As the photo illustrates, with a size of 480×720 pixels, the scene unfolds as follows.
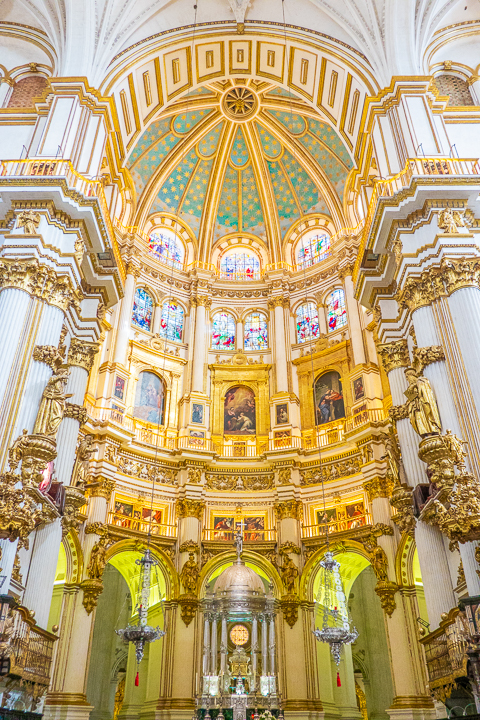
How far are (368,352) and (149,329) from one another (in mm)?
9626

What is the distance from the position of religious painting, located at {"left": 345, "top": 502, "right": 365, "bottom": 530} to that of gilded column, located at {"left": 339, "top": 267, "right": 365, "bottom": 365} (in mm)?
5492

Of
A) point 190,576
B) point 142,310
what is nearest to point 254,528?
point 190,576

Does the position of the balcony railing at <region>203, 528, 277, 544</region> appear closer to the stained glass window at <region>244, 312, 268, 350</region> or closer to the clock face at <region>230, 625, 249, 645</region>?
A: the clock face at <region>230, 625, 249, 645</region>

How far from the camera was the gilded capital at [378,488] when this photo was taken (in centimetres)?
2042

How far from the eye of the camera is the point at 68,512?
1502cm

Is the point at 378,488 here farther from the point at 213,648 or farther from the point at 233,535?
the point at 213,648

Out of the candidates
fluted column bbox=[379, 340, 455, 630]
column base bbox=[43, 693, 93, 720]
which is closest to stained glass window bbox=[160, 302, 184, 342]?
fluted column bbox=[379, 340, 455, 630]

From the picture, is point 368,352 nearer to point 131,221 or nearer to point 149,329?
point 149,329

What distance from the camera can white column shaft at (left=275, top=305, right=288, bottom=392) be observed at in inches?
1017

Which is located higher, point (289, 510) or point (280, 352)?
point (280, 352)

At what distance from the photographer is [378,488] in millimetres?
20578

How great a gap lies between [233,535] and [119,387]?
7.27 m

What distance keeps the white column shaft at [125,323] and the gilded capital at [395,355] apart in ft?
38.0

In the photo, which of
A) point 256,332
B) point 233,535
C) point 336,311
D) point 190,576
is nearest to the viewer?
point 190,576
